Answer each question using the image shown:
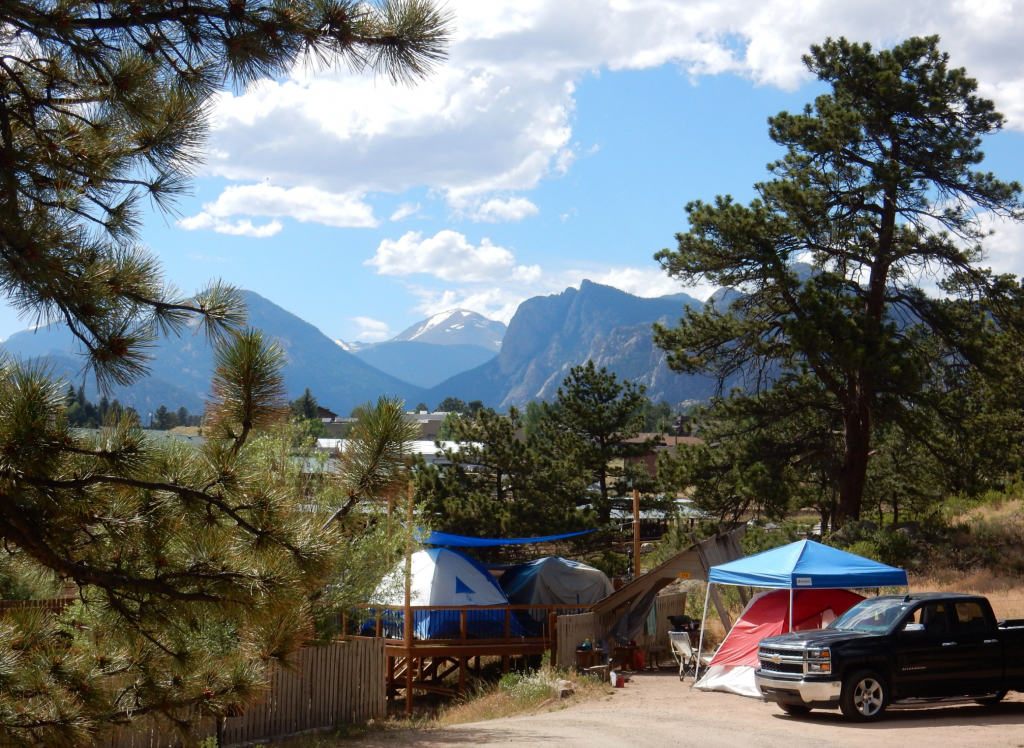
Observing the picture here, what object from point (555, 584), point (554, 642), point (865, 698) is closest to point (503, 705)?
point (554, 642)

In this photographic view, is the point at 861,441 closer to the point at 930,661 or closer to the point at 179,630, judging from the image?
the point at 930,661

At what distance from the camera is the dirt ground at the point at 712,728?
32.1ft

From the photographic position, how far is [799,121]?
80.7 feet

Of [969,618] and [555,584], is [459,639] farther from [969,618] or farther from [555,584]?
[969,618]

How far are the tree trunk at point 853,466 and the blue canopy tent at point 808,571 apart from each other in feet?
40.6

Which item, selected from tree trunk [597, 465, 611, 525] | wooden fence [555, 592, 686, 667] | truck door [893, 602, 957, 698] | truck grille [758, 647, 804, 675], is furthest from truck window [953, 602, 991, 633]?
tree trunk [597, 465, 611, 525]

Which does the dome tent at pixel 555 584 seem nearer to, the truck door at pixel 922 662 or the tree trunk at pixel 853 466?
the tree trunk at pixel 853 466

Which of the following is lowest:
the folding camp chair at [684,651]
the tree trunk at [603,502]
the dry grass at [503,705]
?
the dry grass at [503,705]

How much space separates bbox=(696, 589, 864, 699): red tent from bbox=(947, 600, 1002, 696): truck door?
8.63 ft

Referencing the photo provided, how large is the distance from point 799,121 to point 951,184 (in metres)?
4.45

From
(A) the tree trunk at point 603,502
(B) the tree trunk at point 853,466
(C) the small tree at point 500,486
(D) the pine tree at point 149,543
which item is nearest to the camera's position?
(D) the pine tree at point 149,543

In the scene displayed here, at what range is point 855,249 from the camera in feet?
81.7

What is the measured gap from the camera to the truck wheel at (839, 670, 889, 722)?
35.7ft

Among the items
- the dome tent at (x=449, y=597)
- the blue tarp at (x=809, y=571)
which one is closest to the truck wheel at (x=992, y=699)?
the blue tarp at (x=809, y=571)
